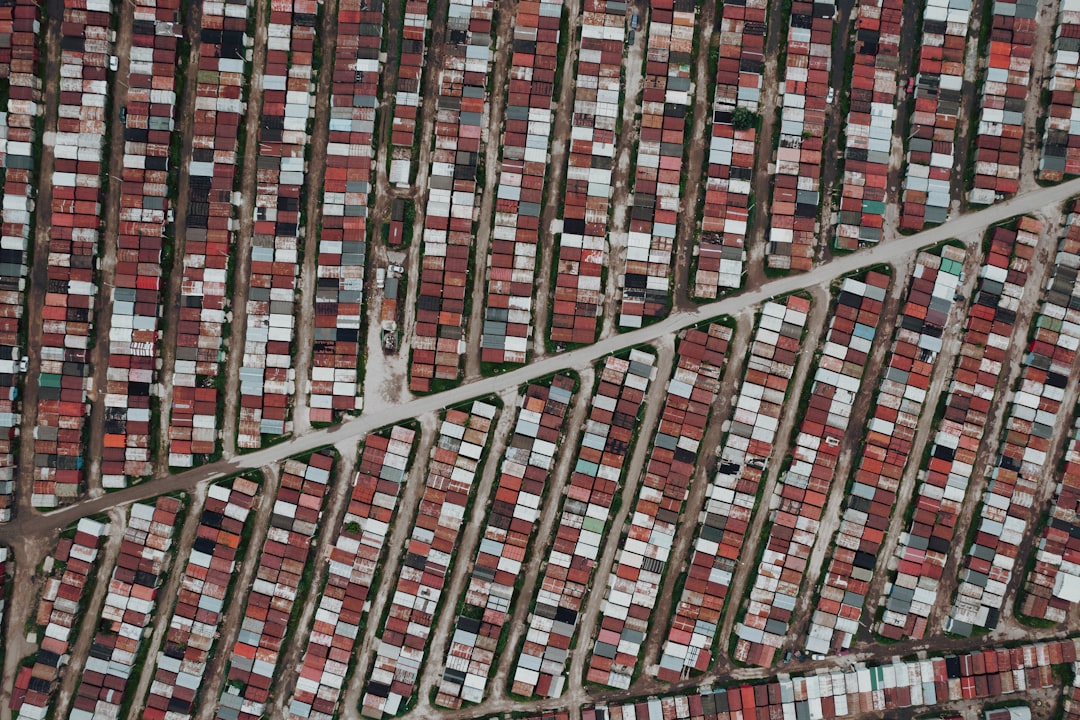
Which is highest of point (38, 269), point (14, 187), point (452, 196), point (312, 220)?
point (452, 196)

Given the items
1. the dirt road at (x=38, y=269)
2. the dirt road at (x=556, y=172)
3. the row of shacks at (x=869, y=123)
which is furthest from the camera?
the dirt road at (x=556, y=172)

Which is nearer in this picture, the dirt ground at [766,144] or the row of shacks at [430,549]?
the row of shacks at [430,549]

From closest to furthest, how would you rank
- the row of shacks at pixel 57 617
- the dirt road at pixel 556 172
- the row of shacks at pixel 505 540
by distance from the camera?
the row of shacks at pixel 57 617, the row of shacks at pixel 505 540, the dirt road at pixel 556 172

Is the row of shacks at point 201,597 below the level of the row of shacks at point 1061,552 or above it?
below

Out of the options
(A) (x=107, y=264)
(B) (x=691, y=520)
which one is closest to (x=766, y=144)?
(B) (x=691, y=520)

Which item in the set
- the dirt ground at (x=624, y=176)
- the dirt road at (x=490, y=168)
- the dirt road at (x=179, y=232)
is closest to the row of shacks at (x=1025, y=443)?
the dirt ground at (x=624, y=176)

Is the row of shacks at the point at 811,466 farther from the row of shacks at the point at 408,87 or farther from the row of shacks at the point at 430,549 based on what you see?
the row of shacks at the point at 408,87

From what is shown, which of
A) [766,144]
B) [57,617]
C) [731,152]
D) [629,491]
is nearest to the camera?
[57,617]

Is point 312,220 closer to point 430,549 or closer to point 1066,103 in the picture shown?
point 430,549
